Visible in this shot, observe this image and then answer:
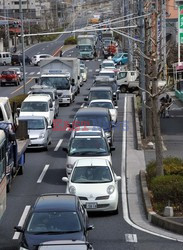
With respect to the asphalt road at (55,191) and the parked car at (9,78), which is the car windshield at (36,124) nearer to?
the asphalt road at (55,191)

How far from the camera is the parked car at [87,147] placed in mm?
25500

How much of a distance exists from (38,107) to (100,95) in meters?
7.09

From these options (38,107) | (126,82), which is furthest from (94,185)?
(126,82)

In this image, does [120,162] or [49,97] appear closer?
[120,162]

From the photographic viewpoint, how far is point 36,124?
32.5m

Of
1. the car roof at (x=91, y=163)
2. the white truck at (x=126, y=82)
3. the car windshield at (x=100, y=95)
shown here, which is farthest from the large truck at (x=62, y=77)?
the car roof at (x=91, y=163)

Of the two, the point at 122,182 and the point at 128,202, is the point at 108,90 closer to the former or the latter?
the point at 122,182

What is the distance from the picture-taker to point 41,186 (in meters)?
24.8

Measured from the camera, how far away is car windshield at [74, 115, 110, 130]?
32.7 meters

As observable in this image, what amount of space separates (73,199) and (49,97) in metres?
23.2

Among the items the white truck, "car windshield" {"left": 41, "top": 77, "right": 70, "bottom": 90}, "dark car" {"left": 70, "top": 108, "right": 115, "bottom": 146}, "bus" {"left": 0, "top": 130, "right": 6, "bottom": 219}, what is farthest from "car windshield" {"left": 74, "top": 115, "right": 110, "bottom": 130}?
the white truck

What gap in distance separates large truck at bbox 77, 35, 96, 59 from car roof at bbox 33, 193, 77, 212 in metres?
80.9

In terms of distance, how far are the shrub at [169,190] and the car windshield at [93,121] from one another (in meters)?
11.4

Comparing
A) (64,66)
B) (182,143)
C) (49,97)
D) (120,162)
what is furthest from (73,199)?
(64,66)
